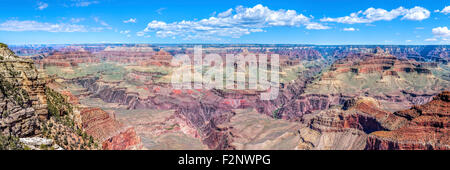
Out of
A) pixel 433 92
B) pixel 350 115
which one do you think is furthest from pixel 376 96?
pixel 350 115

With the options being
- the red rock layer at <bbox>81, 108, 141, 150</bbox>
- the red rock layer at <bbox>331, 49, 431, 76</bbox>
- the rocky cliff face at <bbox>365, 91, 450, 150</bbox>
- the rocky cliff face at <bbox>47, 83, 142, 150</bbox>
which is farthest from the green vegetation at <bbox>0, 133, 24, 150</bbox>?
the red rock layer at <bbox>331, 49, 431, 76</bbox>

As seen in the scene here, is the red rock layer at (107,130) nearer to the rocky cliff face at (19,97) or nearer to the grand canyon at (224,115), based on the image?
the grand canyon at (224,115)

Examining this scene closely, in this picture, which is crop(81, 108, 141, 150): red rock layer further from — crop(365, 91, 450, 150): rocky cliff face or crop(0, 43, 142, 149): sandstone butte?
crop(365, 91, 450, 150): rocky cliff face

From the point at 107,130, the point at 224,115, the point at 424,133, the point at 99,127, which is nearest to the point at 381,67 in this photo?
the point at 224,115

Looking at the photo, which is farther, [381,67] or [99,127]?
[381,67]

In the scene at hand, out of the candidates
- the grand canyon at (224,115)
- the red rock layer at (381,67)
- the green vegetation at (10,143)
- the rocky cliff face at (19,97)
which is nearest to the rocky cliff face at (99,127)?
the grand canyon at (224,115)

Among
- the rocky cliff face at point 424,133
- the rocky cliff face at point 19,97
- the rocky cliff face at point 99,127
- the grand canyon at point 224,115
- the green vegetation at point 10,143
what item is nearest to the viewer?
the green vegetation at point 10,143

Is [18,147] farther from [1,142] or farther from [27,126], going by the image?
[27,126]

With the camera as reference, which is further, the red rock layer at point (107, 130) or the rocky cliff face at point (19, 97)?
the red rock layer at point (107, 130)

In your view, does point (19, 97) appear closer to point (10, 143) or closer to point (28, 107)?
point (28, 107)
